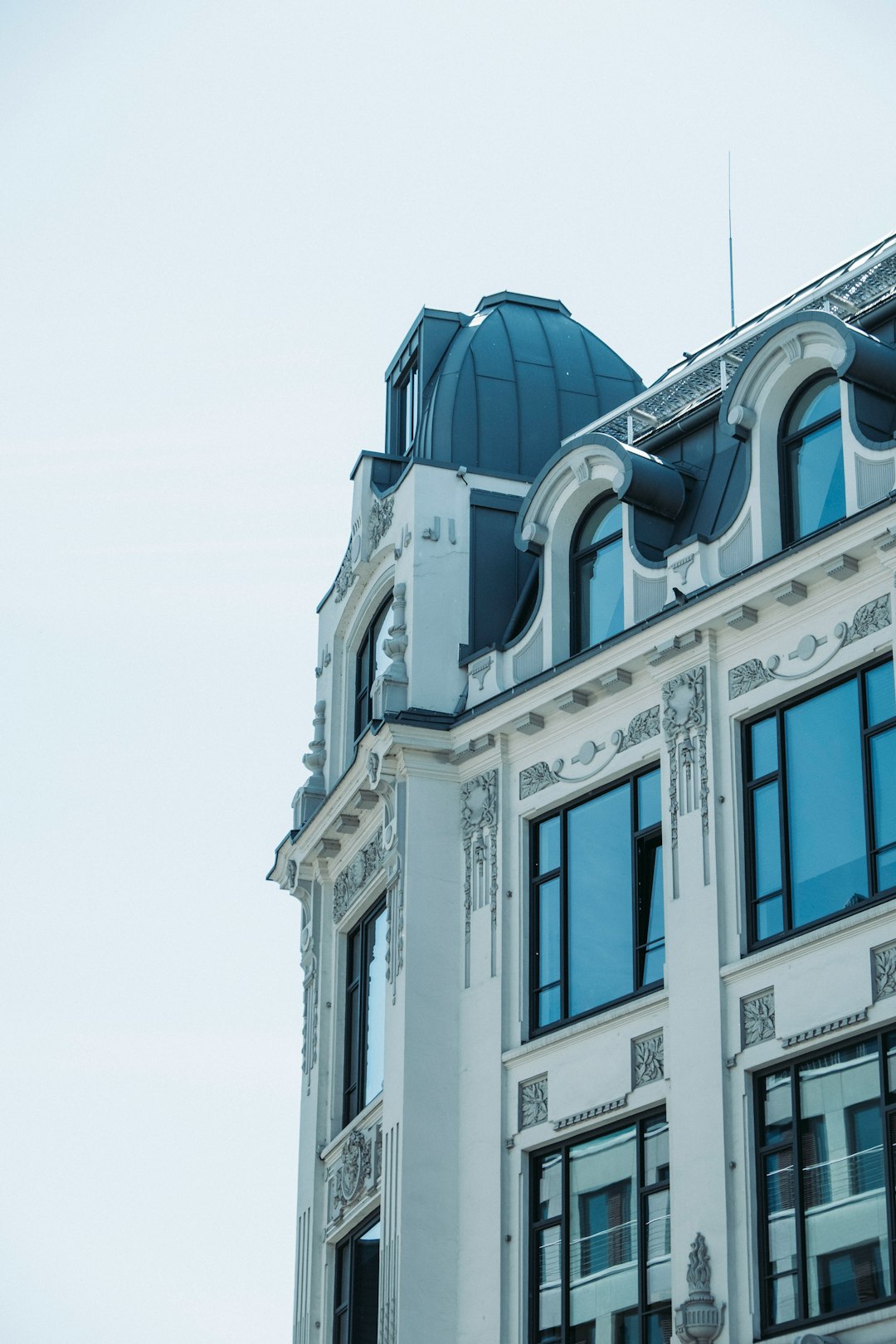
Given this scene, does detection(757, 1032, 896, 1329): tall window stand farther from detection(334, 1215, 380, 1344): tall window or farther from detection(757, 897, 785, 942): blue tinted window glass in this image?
detection(334, 1215, 380, 1344): tall window

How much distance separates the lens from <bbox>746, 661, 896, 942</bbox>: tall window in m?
25.0

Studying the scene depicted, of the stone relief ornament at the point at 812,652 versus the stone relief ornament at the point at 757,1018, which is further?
the stone relief ornament at the point at 812,652

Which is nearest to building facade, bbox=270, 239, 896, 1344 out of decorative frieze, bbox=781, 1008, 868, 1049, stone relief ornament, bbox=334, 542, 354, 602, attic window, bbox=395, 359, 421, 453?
decorative frieze, bbox=781, 1008, 868, 1049

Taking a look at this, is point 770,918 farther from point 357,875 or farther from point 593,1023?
point 357,875

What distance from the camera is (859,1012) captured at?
2411 cm

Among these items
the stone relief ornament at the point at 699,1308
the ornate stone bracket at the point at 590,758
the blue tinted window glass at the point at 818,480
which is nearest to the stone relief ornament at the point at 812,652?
the ornate stone bracket at the point at 590,758

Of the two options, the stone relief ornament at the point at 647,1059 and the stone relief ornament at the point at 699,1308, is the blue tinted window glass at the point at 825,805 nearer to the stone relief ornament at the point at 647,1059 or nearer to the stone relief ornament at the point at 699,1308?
the stone relief ornament at the point at 647,1059

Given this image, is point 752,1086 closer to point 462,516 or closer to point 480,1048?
point 480,1048

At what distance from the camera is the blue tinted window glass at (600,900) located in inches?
1085

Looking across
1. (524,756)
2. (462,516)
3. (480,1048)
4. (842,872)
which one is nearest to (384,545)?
(462,516)

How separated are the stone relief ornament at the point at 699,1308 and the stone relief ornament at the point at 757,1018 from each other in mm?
2036

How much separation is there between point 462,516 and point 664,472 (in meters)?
3.58

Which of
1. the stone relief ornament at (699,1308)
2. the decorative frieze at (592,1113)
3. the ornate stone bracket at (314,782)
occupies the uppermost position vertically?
the ornate stone bracket at (314,782)

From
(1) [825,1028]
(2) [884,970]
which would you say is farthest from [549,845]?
(2) [884,970]
